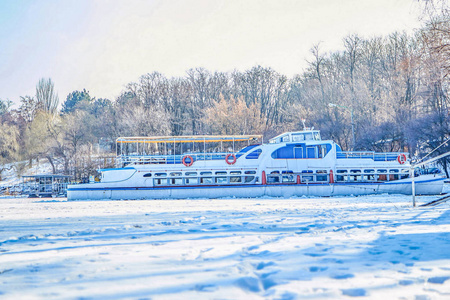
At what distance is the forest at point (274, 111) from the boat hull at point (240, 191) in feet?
39.9

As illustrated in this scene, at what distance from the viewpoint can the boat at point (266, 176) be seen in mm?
23766

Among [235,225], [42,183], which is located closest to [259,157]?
[235,225]

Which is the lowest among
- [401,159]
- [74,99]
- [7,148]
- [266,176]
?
[266,176]

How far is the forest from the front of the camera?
1551 inches

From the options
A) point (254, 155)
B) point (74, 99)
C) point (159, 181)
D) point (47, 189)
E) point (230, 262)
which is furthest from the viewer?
point (74, 99)

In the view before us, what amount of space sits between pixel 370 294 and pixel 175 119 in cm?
5113

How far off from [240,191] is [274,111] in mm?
36462

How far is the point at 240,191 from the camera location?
2391cm

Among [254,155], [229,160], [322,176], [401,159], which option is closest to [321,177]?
[322,176]

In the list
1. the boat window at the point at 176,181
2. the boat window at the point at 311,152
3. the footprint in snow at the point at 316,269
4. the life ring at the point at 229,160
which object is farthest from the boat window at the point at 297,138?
the footprint in snow at the point at 316,269

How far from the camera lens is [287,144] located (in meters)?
24.6

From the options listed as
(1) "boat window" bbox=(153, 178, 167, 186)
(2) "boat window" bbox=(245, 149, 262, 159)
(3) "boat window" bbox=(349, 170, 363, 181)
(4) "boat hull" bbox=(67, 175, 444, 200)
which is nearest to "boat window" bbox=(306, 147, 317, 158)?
(4) "boat hull" bbox=(67, 175, 444, 200)

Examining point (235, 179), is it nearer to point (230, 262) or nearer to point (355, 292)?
point (230, 262)

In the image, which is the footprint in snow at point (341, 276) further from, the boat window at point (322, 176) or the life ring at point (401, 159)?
the life ring at point (401, 159)
